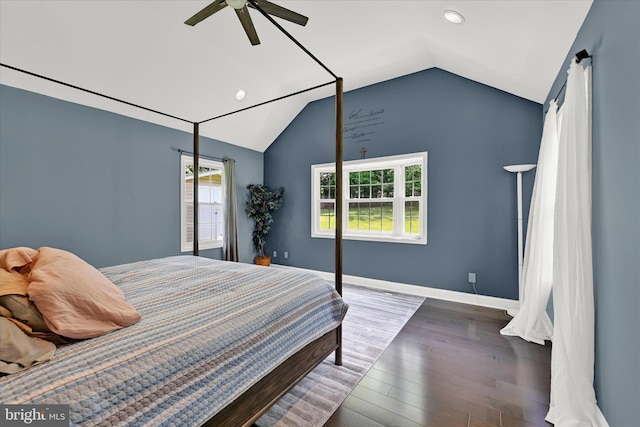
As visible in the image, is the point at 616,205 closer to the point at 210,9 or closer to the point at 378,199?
the point at 210,9

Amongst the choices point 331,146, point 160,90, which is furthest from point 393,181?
point 160,90

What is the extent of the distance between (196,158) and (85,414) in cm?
291

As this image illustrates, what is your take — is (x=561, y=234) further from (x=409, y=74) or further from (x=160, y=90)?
(x=160, y=90)

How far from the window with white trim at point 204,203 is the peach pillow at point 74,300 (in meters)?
3.10

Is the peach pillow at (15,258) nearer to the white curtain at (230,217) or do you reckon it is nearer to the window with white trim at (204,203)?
the window with white trim at (204,203)

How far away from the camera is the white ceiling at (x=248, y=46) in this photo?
88.9 inches

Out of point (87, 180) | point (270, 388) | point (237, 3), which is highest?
point (237, 3)

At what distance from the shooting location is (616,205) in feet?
4.45

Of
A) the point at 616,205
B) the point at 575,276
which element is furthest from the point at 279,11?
the point at 575,276

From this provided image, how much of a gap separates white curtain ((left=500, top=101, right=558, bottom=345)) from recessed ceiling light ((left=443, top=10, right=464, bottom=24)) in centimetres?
108

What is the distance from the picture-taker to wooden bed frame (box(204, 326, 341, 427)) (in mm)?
1255

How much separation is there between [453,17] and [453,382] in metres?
2.97

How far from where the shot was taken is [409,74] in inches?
159

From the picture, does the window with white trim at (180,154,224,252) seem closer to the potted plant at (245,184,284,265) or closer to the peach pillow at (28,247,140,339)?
the potted plant at (245,184,284,265)
